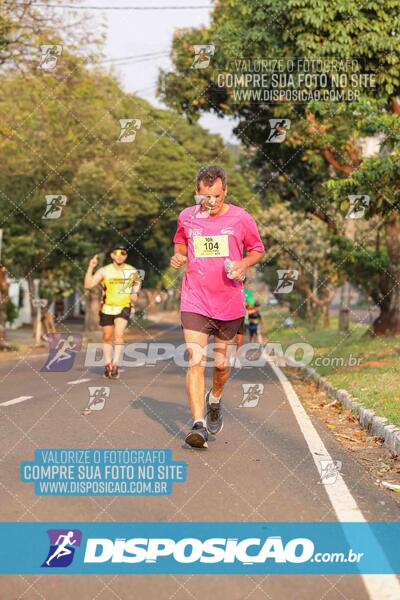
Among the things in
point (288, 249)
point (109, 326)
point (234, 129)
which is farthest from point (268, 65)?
point (288, 249)

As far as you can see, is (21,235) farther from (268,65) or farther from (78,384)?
(78,384)

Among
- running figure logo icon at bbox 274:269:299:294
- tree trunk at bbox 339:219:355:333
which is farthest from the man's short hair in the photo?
tree trunk at bbox 339:219:355:333

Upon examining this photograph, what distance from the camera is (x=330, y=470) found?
666 centimetres

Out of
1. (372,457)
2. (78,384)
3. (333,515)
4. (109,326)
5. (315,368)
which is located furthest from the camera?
(315,368)

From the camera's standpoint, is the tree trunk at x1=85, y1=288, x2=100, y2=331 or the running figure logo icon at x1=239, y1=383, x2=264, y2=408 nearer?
the running figure logo icon at x1=239, y1=383, x2=264, y2=408

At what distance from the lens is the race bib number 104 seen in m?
7.25

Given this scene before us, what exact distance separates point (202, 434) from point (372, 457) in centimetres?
162

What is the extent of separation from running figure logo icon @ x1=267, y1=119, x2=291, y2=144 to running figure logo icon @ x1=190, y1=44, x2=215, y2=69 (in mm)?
2117

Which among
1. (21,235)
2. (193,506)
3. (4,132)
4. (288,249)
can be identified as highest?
(193,506)

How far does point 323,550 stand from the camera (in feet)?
15.1

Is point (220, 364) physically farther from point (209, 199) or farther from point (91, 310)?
point (91, 310)

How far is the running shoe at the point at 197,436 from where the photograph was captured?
7.06 m

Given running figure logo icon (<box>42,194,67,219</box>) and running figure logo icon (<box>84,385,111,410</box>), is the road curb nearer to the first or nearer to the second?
running figure logo icon (<box>84,385,111,410</box>)

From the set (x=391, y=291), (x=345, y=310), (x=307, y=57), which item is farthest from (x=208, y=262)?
(x=345, y=310)
